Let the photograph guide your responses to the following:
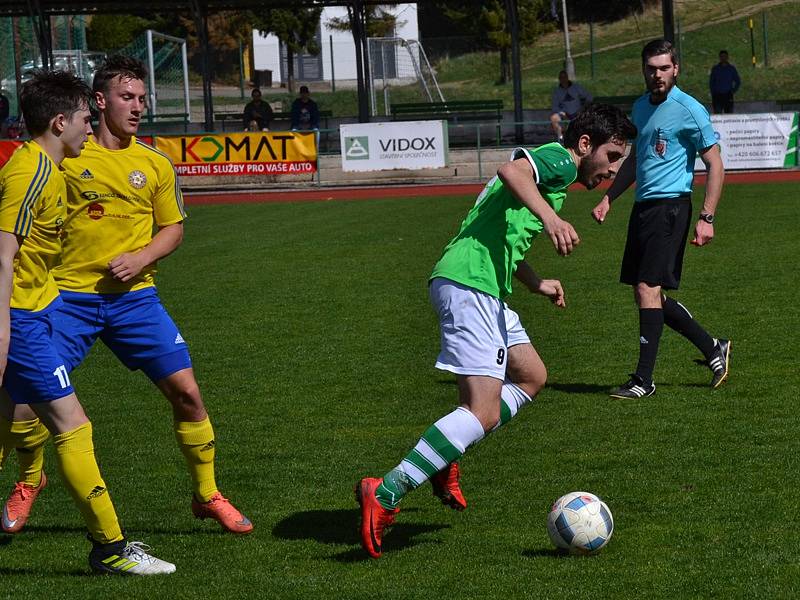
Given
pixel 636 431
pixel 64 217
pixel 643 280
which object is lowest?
pixel 636 431

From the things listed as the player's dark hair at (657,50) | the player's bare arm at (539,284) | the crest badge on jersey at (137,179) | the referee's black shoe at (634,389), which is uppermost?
the player's dark hair at (657,50)

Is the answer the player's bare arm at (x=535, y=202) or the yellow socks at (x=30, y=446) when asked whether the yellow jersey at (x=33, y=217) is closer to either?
the yellow socks at (x=30, y=446)

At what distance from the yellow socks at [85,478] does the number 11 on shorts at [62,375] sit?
7.0 inches

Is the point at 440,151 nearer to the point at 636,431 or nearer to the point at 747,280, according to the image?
the point at 747,280

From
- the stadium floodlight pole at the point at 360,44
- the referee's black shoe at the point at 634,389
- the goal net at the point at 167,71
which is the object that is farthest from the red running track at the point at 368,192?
the referee's black shoe at the point at 634,389

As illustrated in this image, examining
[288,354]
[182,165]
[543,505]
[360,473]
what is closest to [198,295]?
[288,354]

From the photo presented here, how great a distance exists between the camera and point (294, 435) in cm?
678

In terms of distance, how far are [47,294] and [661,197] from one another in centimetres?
425

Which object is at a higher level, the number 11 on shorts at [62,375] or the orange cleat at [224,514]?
the number 11 on shorts at [62,375]

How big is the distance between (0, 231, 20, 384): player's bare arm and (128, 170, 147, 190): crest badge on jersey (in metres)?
0.93

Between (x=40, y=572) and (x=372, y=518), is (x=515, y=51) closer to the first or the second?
(x=372, y=518)

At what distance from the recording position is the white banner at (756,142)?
79.7 feet

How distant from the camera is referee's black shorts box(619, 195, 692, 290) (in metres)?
7.46

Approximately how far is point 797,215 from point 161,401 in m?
11.4
